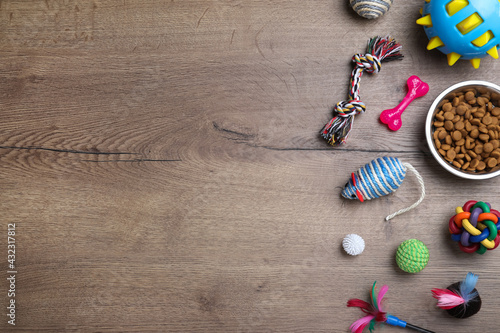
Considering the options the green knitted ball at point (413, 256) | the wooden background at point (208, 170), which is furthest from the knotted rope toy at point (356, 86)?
the green knitted ball at point (413, 256)

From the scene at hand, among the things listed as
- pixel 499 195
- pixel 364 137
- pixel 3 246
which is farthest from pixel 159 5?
pixel 499 195

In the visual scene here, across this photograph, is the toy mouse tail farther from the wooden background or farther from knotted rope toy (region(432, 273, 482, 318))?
knotted rope toy (region(432, 273, 482, 318))

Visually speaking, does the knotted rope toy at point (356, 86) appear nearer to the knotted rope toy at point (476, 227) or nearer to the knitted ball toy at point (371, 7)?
the knitted ball toy at point (371, 7)

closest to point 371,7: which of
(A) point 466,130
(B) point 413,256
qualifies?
(A) point 466,130

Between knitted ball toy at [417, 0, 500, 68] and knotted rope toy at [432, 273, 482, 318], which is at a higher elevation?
knitted ball toy at [417, 0, 500, 68]

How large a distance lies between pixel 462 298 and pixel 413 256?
0.15 meters

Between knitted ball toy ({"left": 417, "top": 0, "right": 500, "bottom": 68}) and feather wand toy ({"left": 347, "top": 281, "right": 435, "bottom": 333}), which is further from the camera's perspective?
feather wand toy ({"left": 347, "top": 281, "right": 435, "bottom": 333})

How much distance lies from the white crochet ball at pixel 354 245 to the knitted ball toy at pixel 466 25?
473 mm

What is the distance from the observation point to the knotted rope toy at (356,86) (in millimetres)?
936

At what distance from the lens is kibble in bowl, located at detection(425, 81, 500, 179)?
89 cm

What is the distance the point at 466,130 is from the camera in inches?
35.7

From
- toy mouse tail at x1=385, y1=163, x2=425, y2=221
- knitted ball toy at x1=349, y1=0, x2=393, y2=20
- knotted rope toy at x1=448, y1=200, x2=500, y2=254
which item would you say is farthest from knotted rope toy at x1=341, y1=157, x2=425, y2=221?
→ knitted ball toy at x1=349, y1=0, x2=393, y2=20

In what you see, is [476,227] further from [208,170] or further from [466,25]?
[208,170]

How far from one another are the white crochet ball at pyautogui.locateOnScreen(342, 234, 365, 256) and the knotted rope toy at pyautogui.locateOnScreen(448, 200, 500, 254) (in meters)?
0.20
